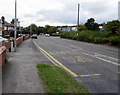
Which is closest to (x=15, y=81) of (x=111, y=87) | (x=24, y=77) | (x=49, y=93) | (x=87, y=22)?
(x=24, y=77)

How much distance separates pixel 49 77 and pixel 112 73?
3013 mm

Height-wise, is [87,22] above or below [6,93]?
above

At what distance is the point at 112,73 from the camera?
23.4 feet

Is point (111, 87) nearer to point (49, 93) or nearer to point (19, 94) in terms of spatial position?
point (49, 93)

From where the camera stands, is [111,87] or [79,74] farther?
[79,74]

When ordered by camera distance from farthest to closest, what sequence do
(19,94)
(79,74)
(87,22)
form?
(87,22) < (79,74) < (19,94)

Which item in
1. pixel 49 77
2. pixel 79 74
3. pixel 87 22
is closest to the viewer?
pixel 49 77

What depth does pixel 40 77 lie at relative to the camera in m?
6.05

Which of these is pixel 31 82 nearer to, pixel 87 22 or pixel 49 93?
pixel 49 93

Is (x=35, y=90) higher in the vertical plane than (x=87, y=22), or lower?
lower

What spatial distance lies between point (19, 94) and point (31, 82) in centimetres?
111

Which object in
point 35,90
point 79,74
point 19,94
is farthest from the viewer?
point 79,74

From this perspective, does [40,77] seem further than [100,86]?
Yes

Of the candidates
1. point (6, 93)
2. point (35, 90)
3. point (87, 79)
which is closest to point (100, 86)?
point (87, 79)
